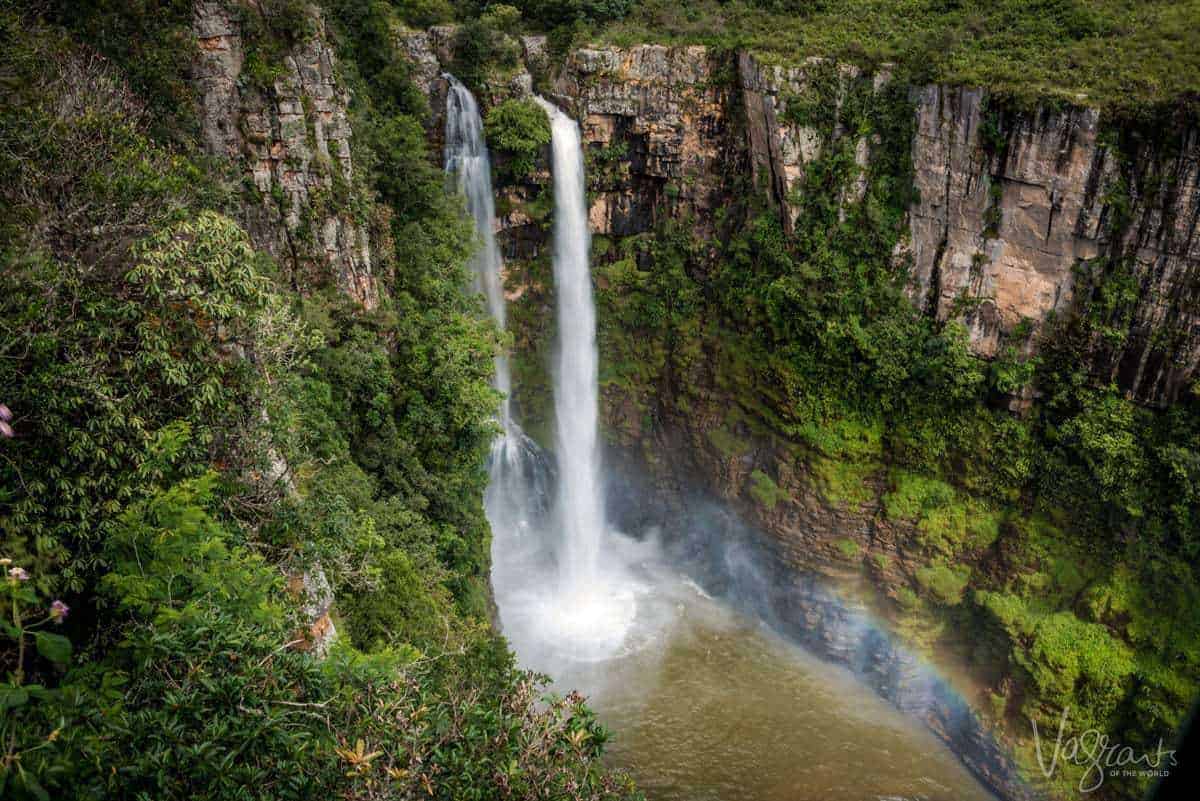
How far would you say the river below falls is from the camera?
14.5 meters

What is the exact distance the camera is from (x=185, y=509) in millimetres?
5844

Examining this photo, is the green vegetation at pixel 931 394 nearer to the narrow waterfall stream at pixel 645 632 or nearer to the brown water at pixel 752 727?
the narrow waterfall stream at pixel 645 632

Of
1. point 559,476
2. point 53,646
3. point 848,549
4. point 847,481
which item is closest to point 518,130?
point 559,476

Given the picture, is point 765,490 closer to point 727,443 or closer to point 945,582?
point 727,443

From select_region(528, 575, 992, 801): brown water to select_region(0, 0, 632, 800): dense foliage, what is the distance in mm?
4637

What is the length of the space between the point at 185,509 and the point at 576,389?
51.4 feet

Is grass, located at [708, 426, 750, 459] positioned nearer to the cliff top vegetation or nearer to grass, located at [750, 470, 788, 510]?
grass, located at [750, 470, 788, 510]

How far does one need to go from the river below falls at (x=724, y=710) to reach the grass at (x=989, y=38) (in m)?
13.6

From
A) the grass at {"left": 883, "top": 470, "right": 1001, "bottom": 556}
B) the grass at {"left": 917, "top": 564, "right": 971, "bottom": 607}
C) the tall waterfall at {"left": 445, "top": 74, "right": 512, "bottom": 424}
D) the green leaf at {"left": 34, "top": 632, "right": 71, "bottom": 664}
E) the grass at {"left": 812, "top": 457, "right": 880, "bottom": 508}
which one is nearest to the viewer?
the green leaf at {"left": 34, "top": 632, "right": 71, "bottom": 664}

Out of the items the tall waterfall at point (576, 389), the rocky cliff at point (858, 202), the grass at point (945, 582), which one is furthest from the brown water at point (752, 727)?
the tall waterfall at point (576, 389)

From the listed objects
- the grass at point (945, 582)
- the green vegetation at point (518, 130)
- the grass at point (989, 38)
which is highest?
the grass at point (989, 38)

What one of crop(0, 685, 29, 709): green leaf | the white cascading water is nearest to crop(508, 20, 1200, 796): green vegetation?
the white cascading water

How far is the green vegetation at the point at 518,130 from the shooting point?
60.1 ft

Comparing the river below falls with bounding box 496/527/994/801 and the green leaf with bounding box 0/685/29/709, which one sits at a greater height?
the green leaf with bounding box 0/685/29/709
